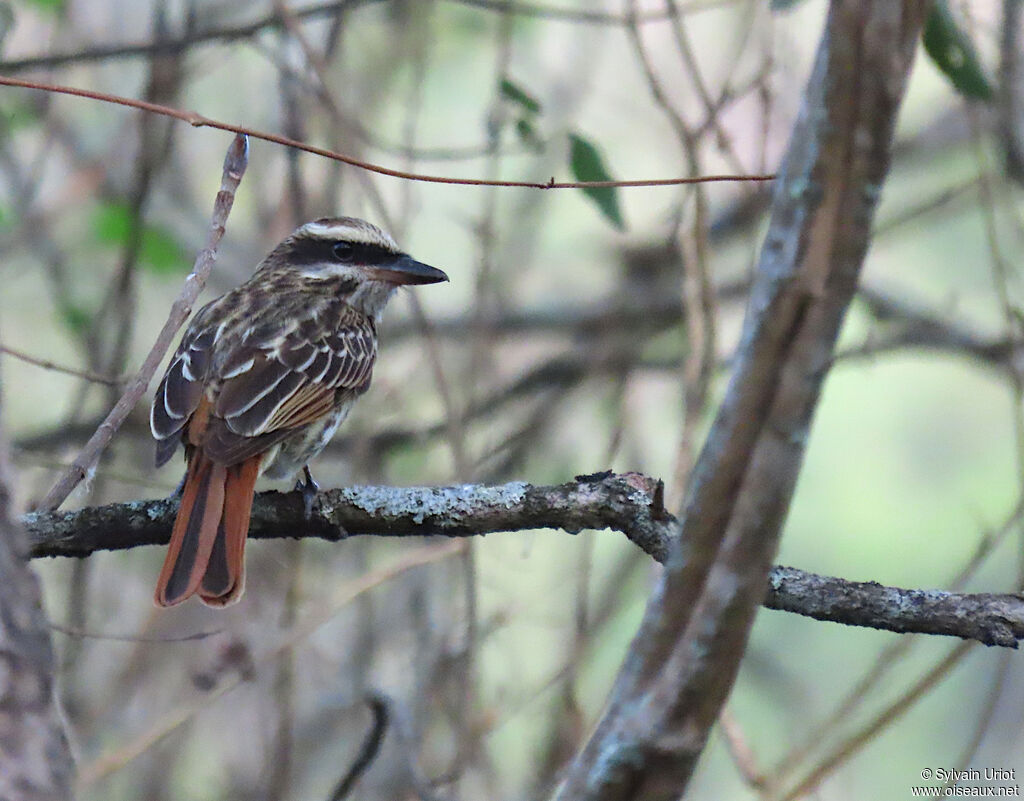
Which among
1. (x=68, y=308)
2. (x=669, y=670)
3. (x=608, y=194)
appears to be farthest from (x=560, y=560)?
(x=669, y=670)

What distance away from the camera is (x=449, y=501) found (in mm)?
2547

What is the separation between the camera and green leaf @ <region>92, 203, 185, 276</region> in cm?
462

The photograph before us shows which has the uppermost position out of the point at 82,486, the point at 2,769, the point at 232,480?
the point at 232,480

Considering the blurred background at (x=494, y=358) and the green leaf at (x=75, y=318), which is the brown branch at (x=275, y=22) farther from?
the green leaf at (x=75, y=318)

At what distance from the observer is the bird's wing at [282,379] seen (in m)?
3.06

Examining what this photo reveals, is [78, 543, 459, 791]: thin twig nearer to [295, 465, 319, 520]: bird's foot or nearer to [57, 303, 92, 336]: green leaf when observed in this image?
[295, 465, 319, 520]: bird's foot

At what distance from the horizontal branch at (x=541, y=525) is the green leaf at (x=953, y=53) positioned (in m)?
1.36

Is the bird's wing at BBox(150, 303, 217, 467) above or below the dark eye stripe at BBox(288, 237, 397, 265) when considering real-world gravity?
below

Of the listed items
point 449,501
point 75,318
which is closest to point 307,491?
point 449,501

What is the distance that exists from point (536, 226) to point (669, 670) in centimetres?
482

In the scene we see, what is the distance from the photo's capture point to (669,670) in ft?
4.33

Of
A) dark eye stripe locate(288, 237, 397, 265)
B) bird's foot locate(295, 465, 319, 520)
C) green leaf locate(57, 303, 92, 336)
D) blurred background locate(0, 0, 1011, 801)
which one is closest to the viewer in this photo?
bird's foot locate(295, 465, 319, 520)

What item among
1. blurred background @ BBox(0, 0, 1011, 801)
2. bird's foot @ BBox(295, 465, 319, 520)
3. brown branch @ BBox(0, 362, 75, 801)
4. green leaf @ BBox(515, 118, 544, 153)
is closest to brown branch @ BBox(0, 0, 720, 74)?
blurred background @ BBox(0, 0, 1011, 801)

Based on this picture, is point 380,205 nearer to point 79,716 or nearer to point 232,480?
point 232,480
